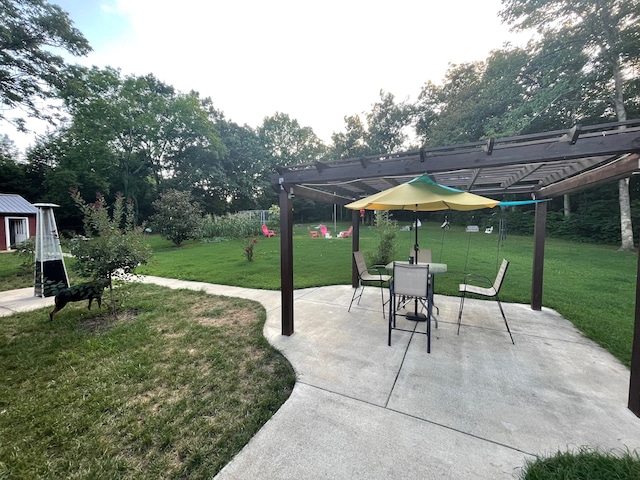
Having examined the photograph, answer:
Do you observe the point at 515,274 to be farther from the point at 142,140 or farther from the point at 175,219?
the point at 142,140

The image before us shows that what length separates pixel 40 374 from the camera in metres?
2.49

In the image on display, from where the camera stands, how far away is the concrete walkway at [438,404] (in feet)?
5.01

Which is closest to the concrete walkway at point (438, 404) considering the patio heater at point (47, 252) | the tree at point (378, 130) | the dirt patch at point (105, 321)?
the dirt patch at point (105, 321)

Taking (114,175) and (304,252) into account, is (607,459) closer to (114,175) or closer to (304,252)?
(304,252)

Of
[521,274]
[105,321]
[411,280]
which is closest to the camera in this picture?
[411,280]

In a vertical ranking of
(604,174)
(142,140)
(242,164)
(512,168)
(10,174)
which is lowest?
(604,174)

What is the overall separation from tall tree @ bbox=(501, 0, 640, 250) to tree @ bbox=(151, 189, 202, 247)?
16.4 meters

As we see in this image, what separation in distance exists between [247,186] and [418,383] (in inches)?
986

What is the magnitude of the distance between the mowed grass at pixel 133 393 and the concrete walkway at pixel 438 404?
29 cm

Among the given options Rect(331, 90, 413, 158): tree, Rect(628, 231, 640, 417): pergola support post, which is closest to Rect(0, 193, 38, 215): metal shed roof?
Rect(628, 231, 640, 417): pergola support post

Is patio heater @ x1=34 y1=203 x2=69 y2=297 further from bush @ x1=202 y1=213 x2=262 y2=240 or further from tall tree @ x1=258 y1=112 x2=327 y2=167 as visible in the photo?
tall tree @ x1=258 y1=112 x2=327 y2=167

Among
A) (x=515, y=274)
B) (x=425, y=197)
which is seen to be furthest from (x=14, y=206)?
(x=515, y=274)

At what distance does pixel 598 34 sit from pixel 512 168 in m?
12.8

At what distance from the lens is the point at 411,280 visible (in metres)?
2.92
